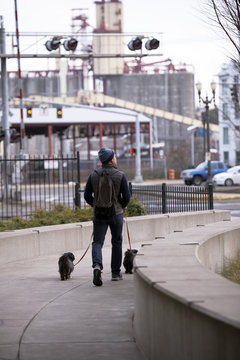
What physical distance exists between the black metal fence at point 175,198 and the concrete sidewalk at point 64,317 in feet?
19.6

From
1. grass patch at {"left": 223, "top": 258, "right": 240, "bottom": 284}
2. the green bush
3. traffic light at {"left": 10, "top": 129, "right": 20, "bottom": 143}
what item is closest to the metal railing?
traffic light at {"left": 10, "top": 129, "right": 20, "bottom": 143}

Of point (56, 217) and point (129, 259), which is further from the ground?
point (56, 217)

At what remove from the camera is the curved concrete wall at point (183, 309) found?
4.64 m

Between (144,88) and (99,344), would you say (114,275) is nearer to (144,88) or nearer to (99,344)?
(99,344)

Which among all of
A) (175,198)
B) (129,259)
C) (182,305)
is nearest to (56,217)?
(175,198)

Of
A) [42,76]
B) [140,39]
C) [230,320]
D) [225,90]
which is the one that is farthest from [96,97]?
[230,320]

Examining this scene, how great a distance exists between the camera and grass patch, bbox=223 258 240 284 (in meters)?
8.79

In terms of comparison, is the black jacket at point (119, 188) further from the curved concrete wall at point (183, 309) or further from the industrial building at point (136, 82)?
the industrial building at point (136, 82)

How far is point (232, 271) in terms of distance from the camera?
938cm

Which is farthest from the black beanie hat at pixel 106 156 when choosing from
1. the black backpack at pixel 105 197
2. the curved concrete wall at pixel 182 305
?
the curved concrete wall at pixel 182 305

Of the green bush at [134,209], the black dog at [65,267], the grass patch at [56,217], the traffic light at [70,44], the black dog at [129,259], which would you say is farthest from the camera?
the traffic light at [70,44]

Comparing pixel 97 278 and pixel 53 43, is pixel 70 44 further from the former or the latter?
pixel 97 278

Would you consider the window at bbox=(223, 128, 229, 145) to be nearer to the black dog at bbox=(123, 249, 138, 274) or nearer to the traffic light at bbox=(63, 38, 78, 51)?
the traffic light at bbox=(63, 38, 78, 51)

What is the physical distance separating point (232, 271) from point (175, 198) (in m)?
8.99
